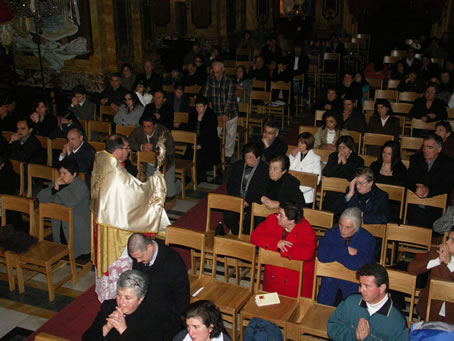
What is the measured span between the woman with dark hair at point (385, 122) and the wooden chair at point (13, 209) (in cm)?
544

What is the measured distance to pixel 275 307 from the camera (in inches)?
181

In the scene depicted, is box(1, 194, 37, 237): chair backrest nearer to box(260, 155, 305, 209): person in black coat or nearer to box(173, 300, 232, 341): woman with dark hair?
box(260, 155, 305, 209): person in black coat

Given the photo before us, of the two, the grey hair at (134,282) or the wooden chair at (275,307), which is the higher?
the grey hair at (134,282)

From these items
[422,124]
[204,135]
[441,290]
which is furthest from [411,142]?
[441,290]

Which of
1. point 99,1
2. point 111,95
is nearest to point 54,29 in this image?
point 99,1

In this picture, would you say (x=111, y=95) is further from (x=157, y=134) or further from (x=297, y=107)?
(x=297, y=107)

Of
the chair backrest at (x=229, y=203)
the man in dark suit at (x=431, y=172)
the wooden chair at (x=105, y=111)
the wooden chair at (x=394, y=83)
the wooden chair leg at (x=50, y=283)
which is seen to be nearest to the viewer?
the wooden chair leg at (x=50, y=283)

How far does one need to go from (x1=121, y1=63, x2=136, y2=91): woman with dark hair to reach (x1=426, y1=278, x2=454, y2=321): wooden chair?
343 inches

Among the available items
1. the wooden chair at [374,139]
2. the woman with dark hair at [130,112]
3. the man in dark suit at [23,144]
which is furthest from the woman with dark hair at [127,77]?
the wooden chair at [374,139]

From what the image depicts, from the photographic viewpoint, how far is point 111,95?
1039cm

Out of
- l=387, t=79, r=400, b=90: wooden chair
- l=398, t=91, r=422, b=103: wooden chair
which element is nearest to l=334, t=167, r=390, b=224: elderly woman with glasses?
l=398, t=91, r=422, b=103: wooden chair

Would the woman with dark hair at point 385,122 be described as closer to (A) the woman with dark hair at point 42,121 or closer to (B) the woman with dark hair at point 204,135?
(B) the woman with dark hair at point 204,135

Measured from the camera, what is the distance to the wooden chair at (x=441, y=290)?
4.16 meters

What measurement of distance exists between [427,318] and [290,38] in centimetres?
1696
